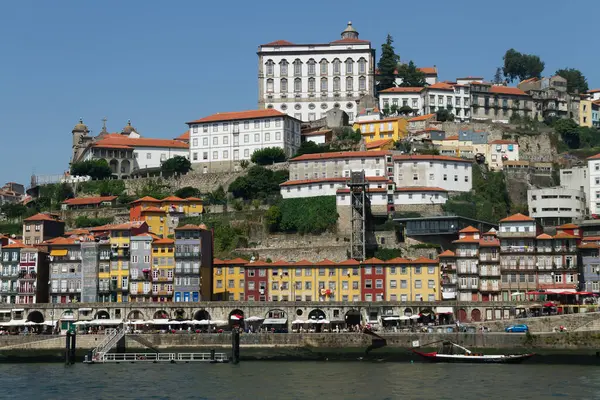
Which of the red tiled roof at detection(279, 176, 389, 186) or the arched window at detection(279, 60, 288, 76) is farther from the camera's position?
the arched window at detection(279, 60, 288, 76)

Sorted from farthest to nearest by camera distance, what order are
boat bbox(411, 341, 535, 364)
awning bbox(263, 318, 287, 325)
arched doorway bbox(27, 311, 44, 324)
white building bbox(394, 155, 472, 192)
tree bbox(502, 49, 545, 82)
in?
1. tree bbox(502, 49, 545, 82)
2. white building bbox(394, 155, 472, 192)
3. arched doorway bbox(27, 311, 44, 324)
4. awning bbox(263, 318, 287, 325)
5. boat bbox(411, 341, 535, 364)

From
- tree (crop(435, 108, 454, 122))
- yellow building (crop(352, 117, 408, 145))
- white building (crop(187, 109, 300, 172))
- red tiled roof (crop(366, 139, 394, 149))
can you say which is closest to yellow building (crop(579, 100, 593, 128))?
tree (crop(435, 108, 454, 122))

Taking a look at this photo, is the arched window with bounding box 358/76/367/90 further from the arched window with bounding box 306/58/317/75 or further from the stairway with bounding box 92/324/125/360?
the stairway with bounding box 92/324/125/360

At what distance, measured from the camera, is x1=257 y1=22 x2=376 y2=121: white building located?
12512cm

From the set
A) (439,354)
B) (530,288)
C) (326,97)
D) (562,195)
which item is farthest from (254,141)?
(439,354)

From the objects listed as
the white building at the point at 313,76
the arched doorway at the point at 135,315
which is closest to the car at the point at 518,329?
the arched doorway at the point at 135,315

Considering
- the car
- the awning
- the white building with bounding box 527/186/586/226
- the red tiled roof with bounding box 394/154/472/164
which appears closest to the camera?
the car

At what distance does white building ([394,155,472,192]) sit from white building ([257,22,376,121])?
26872 mm

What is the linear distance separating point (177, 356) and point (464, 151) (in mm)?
46331

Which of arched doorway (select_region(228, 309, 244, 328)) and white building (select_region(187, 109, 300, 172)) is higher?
white building (select_region(187, 109, 300, 172))

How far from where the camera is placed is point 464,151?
4230 inches

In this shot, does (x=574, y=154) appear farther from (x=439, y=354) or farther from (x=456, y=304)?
(x=439, y=354)

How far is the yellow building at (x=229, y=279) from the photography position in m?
86.6

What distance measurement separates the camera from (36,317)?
82.4 m
